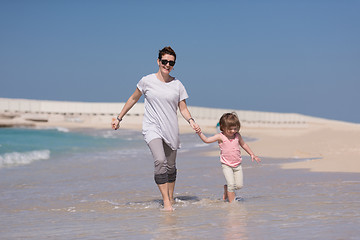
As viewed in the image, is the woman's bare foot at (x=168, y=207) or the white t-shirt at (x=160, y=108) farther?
the white t-shirt at (x=160, y=108)

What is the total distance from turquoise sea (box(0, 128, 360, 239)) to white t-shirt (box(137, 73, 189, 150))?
2.54 feet

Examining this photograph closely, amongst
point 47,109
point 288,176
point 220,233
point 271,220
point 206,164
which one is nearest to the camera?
point 220,233

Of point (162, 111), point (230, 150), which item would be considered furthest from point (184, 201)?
point (162, 111)

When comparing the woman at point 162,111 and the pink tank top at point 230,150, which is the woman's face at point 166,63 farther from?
the pink tank top at point 230,150

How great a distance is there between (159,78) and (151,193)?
1.83m

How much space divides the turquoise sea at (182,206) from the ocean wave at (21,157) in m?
2.17

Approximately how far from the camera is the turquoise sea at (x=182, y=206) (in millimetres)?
3999

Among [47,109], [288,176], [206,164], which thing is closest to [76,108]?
[47,109]

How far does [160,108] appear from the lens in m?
5.59

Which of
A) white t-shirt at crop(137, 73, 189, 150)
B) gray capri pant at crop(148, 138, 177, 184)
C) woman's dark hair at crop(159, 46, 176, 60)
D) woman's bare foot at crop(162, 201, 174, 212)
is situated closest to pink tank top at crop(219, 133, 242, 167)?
white t-shirt at crop(137, 73, 189, 150)

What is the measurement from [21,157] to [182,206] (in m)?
8.70

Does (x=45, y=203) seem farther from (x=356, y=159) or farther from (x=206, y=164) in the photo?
(x=356, y=159)

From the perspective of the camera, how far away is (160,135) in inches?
220

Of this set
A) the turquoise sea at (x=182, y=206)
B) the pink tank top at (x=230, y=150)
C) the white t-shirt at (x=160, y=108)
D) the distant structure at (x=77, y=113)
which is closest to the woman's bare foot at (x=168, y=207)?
the turquoise sea at (x=182, y=206)
